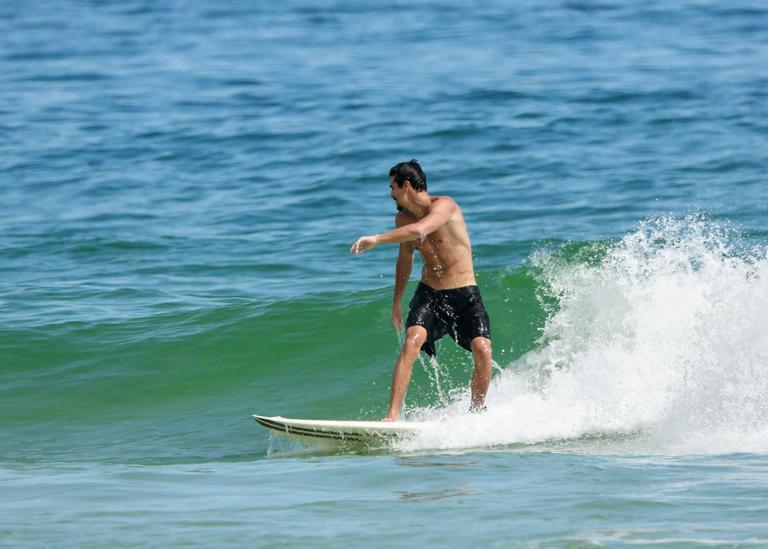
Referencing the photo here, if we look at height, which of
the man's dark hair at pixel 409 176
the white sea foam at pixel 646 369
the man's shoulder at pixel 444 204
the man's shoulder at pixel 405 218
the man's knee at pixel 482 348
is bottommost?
the white sea foam at pixel 646 369

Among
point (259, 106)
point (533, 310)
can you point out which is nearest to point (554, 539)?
point (533, 310)

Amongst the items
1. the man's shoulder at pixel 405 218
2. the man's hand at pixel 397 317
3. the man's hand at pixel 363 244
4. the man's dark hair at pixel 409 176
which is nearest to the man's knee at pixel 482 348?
the man's hand at pixel 397 317

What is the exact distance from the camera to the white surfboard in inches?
295

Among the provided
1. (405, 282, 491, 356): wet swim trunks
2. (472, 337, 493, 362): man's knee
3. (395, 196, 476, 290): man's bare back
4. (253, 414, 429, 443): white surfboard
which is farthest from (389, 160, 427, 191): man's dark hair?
(253, 414, 429, 443): white surfboard

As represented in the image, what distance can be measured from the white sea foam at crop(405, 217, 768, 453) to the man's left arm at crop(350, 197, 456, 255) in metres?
1.27

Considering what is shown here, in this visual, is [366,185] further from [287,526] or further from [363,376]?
[287,526]

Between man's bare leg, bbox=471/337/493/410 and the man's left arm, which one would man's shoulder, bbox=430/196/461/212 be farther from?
man's bare leg, bbox=471/337/493/410

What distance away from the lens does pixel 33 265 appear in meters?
14.5

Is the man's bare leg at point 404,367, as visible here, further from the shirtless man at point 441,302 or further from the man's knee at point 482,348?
the man's knee at point 482,348

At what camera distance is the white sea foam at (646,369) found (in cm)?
754

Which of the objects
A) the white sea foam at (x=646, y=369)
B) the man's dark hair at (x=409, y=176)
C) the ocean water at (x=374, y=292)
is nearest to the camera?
the ocean water at (x=374, y=292)

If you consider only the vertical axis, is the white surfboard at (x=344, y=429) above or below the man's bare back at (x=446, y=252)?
below

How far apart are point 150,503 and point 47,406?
4.30 metres

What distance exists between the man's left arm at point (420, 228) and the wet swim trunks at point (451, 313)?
454 mm
